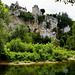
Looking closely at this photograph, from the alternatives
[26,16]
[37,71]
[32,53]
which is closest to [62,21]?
[26,16]

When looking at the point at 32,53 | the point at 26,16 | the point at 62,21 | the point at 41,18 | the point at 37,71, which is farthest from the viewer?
the point at 62,21

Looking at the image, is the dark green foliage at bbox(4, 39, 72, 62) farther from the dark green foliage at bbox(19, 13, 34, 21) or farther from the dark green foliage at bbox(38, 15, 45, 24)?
the dark green foliage at bbox(38, 15, 45, 24)

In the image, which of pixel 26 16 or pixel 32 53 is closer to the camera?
pixel 32 53

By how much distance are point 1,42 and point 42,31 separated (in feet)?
133

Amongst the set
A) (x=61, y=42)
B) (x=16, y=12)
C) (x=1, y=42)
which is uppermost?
(x=16, y=12)

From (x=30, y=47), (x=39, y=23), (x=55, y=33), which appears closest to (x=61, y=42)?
(x=55, y=33)

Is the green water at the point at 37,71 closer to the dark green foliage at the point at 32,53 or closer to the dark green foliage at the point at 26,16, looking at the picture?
the dark green foliage at the point at 32,53

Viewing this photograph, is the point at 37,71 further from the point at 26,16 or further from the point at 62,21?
the point at 62,21

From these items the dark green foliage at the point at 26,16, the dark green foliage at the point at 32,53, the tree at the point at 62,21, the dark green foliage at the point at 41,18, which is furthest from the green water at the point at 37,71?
the tree at the point at 62,21

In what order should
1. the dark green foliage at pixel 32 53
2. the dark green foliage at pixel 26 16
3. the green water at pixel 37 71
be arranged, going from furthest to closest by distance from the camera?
the dark green foliage at pixel 26 16 → the dark green foliage at pixel 32 53 → the green water at pixel 37 71

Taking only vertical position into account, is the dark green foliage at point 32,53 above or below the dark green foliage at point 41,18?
below

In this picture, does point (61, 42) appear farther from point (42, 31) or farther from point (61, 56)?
point (61, 56)

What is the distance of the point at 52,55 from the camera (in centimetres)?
2178

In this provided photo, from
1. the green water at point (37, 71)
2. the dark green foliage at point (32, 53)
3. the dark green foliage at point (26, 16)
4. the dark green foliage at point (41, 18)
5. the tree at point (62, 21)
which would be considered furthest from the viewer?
the tree at point (62, 21)
